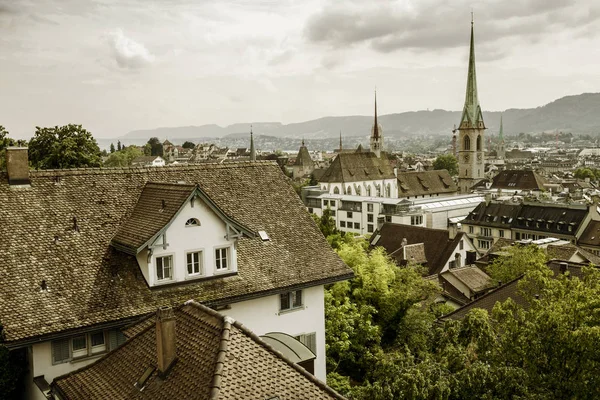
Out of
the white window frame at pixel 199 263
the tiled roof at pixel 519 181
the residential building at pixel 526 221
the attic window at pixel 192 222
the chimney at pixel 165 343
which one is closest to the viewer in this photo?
the chimney at pixel 165 343

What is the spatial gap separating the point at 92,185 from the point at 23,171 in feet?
8.74

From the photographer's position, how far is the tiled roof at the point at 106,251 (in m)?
18.4

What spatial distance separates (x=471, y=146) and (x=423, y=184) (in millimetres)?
31691

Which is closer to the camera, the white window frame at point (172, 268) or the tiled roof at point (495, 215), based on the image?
the white window frame at point (172, 268)

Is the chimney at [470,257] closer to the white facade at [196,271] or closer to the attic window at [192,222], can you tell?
the white facade at [196,271]

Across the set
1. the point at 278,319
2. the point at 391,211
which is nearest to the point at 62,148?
the point at 278,319


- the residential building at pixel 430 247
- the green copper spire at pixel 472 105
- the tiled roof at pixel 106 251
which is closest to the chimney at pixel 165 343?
the tiled roof at pixel 106 251

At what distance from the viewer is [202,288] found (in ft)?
68.9

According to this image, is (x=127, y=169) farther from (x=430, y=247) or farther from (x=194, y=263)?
(x=430, y=247)

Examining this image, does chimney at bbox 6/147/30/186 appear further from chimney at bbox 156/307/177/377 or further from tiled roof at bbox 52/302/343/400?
chimney at bbox 156/307/177/377

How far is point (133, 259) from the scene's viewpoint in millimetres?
20906

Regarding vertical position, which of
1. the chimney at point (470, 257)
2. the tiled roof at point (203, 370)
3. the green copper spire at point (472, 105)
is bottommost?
the chimney at point (470, 257)

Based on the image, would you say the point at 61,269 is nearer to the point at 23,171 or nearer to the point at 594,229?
the point at 23,171

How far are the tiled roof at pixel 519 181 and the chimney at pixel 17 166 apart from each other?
12012 centimetres
